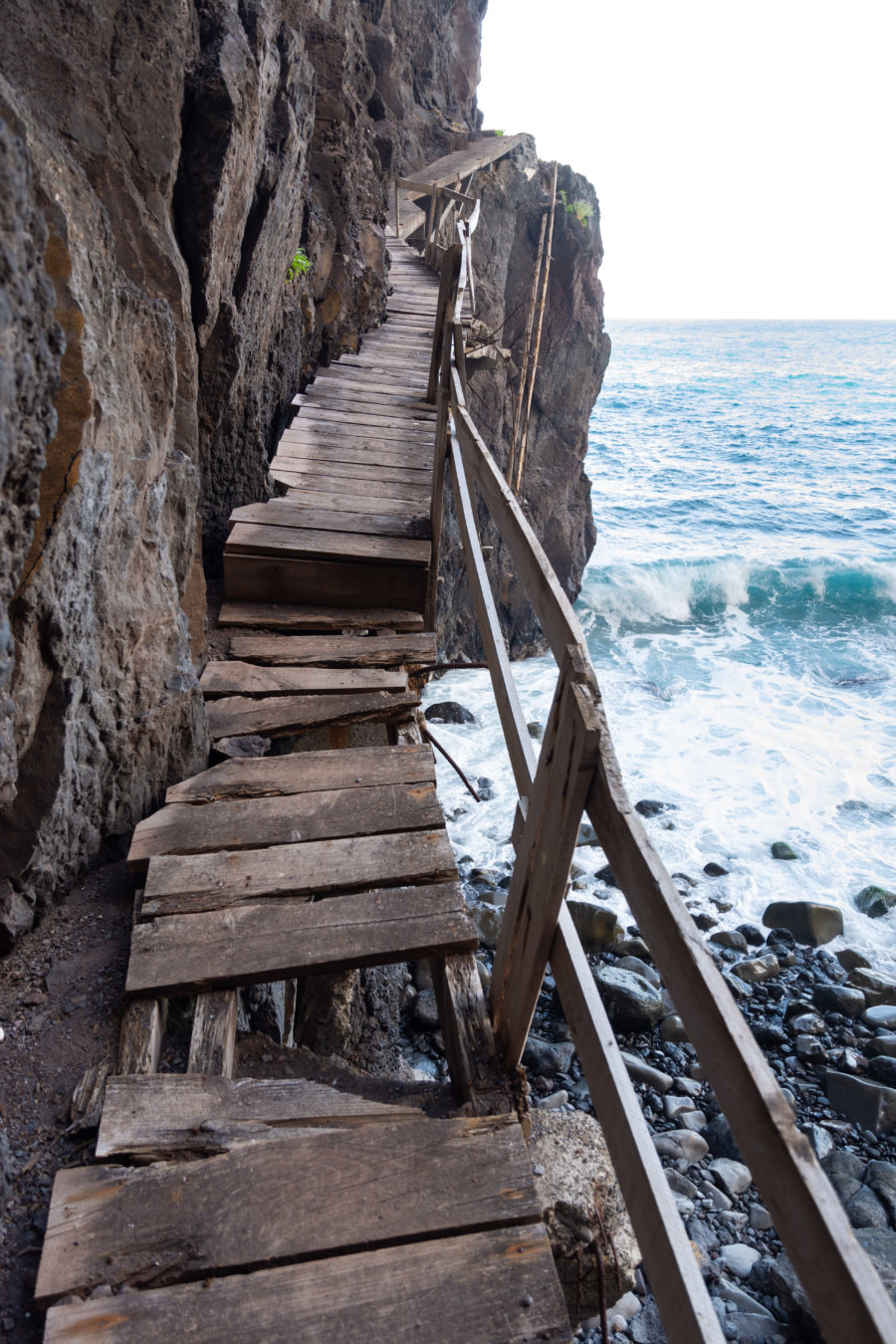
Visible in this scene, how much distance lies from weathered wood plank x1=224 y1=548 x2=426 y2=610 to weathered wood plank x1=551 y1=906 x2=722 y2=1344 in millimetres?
2695

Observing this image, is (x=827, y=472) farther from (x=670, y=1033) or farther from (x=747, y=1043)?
(x=747, y=1043)

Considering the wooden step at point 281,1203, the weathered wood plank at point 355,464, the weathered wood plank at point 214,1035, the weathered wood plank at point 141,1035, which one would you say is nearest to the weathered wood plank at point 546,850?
the wooden step at point 281,1203

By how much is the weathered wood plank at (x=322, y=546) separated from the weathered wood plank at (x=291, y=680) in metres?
0.73

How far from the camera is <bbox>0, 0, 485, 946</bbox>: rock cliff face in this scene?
147 cm

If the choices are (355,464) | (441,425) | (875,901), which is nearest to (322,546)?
(441,425)

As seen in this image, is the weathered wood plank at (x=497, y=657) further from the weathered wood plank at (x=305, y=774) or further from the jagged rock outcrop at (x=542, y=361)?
the jagged rock outcrop at (x=542, y=361)

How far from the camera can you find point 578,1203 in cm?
269

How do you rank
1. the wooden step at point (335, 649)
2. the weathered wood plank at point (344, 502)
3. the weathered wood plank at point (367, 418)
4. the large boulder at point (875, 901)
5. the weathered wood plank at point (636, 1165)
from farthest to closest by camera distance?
the large boulder at point (875, 901)
the weathered wood plank at point (367, 418)
the weathered wood plank at point (344, 502)
the wooden step at point (335, 649)
the weathered wood plank at point (636, 1165)

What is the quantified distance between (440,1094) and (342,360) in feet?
22.3

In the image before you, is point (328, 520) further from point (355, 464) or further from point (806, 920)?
point (806, 920)

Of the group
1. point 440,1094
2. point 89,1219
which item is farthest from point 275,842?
point 89,1219

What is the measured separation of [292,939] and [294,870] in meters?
0.28

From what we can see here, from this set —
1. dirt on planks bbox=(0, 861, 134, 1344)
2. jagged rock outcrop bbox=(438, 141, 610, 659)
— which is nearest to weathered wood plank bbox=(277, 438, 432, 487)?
dirt on planks bbox=(0, 861, 134, 1344)

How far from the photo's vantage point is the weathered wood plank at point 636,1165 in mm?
1167
